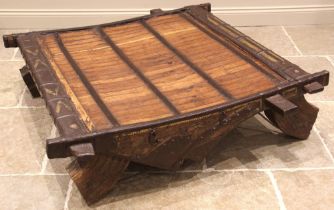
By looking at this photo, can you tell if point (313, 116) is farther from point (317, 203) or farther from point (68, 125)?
point (68, 125)

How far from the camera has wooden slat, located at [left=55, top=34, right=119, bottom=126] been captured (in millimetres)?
1602

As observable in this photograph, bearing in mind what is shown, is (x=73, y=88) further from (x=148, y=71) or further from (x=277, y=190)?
(x=277, y=190)

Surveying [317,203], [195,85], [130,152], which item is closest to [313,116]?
[317,203]

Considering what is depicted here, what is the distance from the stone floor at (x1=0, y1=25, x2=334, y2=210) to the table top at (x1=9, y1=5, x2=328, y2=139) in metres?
0.31

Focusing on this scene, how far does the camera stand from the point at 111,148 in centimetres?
150

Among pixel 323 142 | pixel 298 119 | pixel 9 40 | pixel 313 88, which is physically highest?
pixel 9 40

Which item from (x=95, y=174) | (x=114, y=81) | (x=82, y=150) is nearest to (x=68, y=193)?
(x=95, y=174)

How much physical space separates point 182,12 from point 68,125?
3.85 ft

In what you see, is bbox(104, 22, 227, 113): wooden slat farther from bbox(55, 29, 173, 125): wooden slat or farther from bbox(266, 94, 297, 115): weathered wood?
bbox(266, 94, 297, 115): weathered wood

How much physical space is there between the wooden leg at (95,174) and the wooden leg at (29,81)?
83 cm

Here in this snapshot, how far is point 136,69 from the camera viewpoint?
6.37 ft

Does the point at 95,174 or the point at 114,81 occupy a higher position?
Result: the point at 114,81

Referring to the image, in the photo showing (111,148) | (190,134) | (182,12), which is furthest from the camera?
(182,12)

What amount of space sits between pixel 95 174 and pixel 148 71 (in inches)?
22.0
